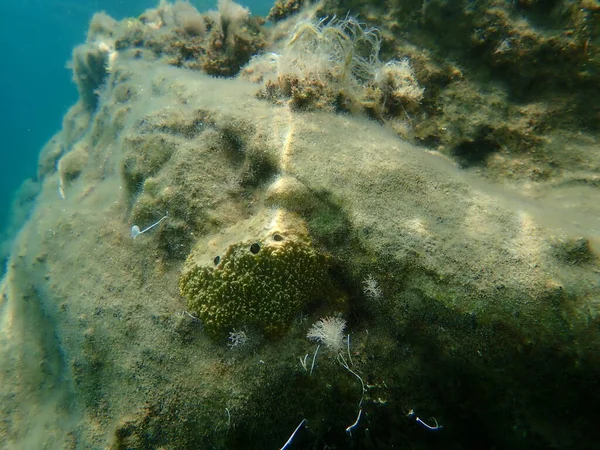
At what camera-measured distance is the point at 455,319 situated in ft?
7.67

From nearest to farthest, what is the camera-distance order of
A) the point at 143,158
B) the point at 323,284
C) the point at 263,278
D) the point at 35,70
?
the point at 263,278
the point at 323,284
the point at 143,158
the point at 35,70

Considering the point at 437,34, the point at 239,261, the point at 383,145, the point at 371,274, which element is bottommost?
the point at 371,274

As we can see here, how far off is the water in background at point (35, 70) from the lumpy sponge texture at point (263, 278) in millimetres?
34044

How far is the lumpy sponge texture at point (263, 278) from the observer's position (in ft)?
8.32

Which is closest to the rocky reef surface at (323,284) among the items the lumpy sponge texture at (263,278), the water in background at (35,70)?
the lumpy sponge texture at (263,278)

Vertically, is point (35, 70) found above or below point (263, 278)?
above

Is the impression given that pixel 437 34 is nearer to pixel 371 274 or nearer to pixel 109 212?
pixel 371 274

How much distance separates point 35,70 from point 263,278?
254ft

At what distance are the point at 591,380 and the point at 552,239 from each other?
937 mm

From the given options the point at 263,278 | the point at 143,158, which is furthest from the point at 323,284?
the point at 143,158

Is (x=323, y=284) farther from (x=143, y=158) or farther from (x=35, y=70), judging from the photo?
(x=35, y=70)

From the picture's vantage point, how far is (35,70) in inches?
2291

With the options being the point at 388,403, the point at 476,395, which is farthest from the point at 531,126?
the point at 388,403

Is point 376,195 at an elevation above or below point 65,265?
above
